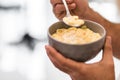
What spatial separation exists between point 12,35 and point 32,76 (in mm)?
287

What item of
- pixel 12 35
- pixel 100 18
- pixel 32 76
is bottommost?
pixel 32 76

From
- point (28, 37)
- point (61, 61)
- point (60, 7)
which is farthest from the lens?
point (28, 37)

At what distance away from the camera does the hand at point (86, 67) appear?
23.1 inches

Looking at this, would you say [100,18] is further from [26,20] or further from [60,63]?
[26,20]

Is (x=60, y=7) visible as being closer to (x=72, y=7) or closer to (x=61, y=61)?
(x=72, y=7)

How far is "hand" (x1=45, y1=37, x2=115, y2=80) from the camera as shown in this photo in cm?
59

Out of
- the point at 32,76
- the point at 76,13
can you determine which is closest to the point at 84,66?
the point at 76,13

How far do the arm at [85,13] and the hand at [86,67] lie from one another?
284 millimetres

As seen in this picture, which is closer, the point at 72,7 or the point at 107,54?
the point at 107,54

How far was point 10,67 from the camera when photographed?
129 centimetres

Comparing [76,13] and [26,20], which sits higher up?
[76,13]

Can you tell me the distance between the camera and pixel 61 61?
59cm

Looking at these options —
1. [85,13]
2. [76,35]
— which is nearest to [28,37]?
[85,13]

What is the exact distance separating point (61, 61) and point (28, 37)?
87 cm
